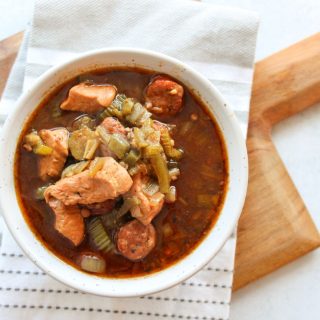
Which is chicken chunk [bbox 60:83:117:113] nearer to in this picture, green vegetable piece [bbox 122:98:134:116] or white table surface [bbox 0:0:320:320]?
green vegetable piece [bbox 122:98:134:116]

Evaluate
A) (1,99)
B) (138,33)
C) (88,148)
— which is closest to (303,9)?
(138,33)

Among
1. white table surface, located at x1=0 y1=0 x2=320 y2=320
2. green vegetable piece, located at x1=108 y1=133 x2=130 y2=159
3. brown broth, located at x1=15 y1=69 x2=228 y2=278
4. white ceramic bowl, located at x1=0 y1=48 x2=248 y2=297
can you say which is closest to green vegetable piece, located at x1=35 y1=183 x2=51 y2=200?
brown broth, located at x1=15 y1=69 x2=228 y2=278

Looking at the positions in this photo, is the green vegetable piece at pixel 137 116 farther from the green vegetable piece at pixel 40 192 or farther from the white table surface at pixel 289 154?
the white table surface at pixel 289 154

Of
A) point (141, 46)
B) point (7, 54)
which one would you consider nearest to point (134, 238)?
point (141, 46)

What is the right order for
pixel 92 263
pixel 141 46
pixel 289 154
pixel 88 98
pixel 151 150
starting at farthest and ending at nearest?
1. pixel 289 154
2. pixel 141 46
3. pixel 92 263
4. pixel 88 98
5. pixel 151 150

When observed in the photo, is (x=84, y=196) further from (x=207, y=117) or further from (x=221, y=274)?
(x=221, y=274)

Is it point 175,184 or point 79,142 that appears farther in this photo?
point 175,184

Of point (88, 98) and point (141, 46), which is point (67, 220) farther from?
point (141, 46)
